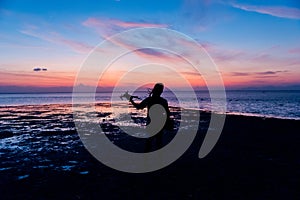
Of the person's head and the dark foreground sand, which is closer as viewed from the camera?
the dark foreground sand

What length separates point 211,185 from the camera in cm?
750

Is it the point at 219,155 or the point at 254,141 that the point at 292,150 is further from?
the point at 219,155

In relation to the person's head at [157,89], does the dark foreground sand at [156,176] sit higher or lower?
lower

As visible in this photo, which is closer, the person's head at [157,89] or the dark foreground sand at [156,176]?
the dark foreground sand at [156,176]

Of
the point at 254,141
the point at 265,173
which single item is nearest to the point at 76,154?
the point at 265,173

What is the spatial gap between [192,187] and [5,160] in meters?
7.82

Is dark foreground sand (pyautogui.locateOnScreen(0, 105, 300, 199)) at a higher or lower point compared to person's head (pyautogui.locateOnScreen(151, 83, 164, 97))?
lower

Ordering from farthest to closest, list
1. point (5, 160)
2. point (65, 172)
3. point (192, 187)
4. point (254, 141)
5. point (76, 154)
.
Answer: point (254, 141), point (76, 154), point (5, 160), point (65, 172), point (192, 187)

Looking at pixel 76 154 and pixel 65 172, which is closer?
pixel 65 172

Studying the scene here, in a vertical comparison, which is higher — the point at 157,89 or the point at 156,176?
the point at 157,89

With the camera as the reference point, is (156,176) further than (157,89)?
No

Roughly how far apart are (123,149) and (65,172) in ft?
14.3

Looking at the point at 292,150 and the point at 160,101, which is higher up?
the point at 160,101

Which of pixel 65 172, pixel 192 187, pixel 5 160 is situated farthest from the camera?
pixel 5 160
